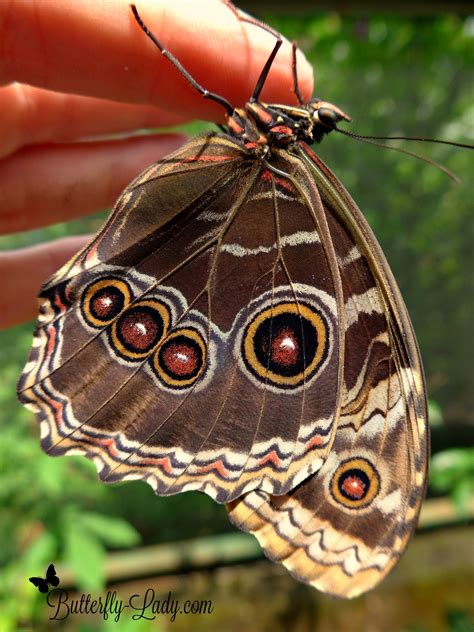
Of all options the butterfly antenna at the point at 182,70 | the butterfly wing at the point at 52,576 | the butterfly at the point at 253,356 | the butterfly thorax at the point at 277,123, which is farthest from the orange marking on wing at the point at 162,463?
the butterfly wing at the point at 52,576

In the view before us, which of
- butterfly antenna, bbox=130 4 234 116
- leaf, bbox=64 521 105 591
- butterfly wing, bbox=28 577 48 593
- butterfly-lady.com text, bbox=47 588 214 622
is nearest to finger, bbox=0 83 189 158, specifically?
butterfly antenna, bbox=130 4 234 116

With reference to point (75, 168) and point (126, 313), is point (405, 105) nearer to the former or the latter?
point (75, 168)

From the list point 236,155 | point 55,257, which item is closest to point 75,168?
point 55,257

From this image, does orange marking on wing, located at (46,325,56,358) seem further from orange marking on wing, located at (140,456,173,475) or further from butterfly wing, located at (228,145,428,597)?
butterfly wing, located at (228,145,428,597)

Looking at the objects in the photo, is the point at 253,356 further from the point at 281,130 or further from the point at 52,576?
the point at 52,576

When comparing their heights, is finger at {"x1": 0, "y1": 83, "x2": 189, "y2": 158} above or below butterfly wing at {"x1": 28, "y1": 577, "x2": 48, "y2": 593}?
above

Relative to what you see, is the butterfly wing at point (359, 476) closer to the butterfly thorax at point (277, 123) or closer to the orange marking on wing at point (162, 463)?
the butterfly thorax at point (277, 123)
